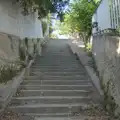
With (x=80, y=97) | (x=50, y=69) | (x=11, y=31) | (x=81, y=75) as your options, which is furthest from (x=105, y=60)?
(x=11, y=31)

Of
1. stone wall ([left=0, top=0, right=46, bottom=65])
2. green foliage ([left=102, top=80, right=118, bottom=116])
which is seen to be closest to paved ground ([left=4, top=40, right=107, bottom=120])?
green foliage ([left=102, top=80, right=118, bottom=116])

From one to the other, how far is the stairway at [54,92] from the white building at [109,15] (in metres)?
2.23

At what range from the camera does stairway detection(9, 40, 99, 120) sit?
9.72 meters

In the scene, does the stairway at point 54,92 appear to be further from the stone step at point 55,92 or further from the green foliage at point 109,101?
the green foliage at point 109,101

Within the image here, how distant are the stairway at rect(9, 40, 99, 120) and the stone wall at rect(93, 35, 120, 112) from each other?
2.29 feet

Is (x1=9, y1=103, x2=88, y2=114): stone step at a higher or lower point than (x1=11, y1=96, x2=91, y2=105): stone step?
lower

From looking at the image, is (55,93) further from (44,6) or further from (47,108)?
(44,6)

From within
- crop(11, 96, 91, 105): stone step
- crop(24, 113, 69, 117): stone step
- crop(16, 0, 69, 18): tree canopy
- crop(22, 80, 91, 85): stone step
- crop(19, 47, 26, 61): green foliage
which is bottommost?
crop(24, 113, 69, 117): stone step

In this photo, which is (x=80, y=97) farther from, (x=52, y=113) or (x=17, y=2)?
(x=17, y=2)

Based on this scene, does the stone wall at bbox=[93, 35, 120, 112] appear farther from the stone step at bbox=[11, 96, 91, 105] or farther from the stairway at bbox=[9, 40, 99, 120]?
the stone step at bbox=[11, 96, 91, 105]

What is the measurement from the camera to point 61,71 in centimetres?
1378

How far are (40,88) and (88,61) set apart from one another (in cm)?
372

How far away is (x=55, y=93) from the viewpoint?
36.5ft

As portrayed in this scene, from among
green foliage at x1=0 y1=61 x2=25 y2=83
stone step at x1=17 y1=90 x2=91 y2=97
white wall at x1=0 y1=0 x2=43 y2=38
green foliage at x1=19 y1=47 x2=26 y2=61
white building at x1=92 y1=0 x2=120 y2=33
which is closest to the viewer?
stone step at x1=17 y1=90 x2=91 y2=97
